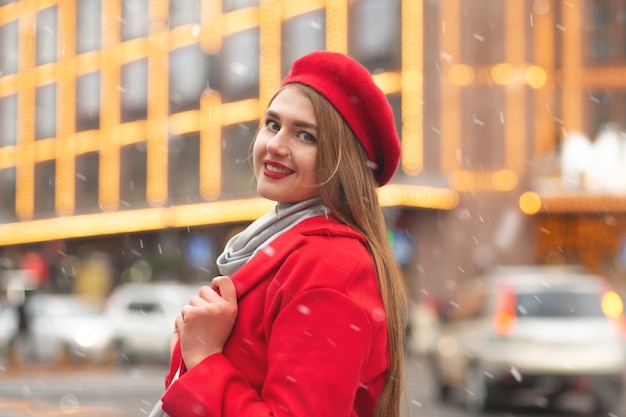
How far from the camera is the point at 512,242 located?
1407 inches

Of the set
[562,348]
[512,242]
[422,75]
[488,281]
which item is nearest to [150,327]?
[488,281]

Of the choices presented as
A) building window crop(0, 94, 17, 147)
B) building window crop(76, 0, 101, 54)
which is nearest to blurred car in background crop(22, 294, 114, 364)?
building window crop(76, 0, 101, 54)

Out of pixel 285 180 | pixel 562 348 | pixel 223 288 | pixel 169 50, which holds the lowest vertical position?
pixel 562 348

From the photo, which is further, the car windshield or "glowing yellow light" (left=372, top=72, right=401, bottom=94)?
"glowing yellow light" (left=372, top=72, right=401, bottom=94)

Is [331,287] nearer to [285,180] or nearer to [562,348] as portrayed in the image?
[285,180]

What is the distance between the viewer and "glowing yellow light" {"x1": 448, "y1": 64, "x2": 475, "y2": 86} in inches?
1350

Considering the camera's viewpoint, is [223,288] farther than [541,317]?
No

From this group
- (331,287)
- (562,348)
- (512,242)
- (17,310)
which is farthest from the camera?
(512,242)

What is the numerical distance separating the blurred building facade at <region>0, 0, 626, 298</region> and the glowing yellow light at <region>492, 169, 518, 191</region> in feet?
0.16

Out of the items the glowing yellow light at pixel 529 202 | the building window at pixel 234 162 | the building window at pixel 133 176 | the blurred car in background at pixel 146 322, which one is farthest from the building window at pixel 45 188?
the blurred car in background at pixel 146 322

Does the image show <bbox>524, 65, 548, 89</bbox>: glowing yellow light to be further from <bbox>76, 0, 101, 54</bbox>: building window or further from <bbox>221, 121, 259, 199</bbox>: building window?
<bbox>76, 0, 101, 54</bbox>: building window

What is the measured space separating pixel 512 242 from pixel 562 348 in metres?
24.4

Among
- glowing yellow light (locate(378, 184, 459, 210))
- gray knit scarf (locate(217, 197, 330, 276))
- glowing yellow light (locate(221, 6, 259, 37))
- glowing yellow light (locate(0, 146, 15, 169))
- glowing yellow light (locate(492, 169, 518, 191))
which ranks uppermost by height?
glowing yellow light (locate(221, 6, 259, 37))

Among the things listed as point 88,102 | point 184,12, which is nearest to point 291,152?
point 184,12
